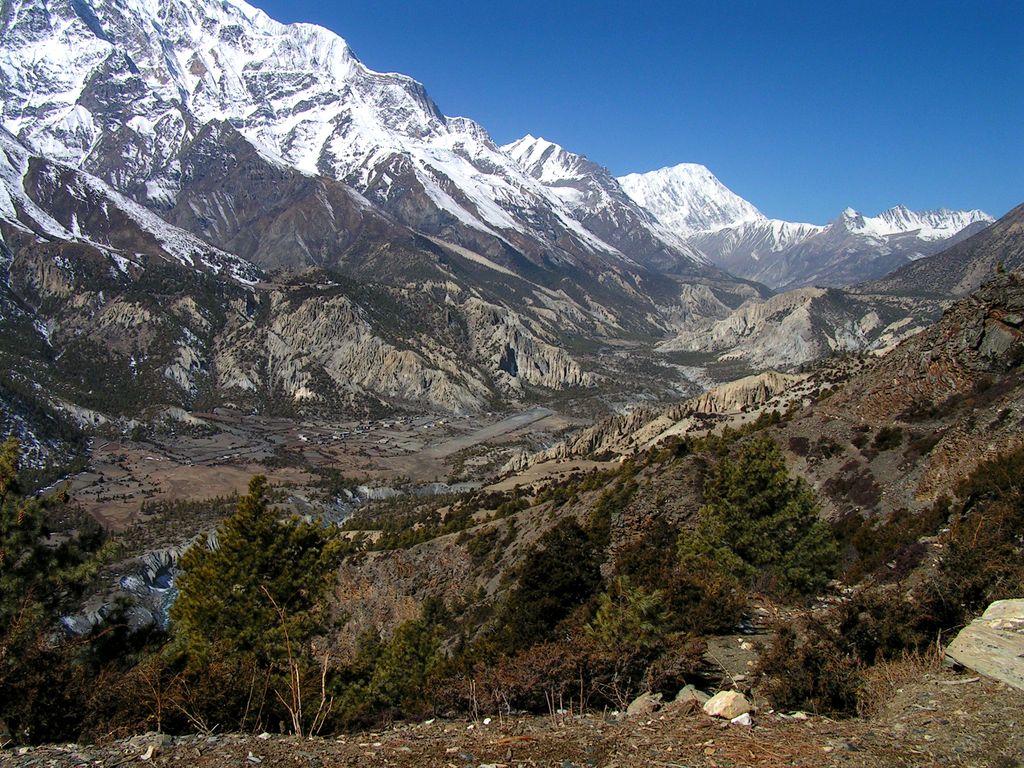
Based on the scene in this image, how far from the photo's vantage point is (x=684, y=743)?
852 centimetres

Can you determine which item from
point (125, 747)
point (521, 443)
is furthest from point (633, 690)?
point (521, 443)

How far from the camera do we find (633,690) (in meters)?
12.1

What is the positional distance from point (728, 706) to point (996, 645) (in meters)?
3.86

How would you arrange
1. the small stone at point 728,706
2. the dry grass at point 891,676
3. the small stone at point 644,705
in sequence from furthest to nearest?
the small stone at point 644,705
the dry grass at point 891,676
the small stone at point 728,706

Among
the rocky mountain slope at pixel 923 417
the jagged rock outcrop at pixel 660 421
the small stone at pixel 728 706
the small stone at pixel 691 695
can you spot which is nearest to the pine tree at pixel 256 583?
the small stone at pixel 691 695

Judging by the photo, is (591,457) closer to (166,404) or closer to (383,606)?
(383,606)

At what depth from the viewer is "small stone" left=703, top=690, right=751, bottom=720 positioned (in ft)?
31.4

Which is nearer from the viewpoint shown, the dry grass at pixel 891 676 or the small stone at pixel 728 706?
the small stone at pixel 728 706

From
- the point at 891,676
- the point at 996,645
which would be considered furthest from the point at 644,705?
the point at 996,645

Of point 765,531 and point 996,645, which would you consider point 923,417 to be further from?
point 996,645

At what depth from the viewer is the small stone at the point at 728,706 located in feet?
31.4

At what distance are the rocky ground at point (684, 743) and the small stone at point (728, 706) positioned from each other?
207 millimetres

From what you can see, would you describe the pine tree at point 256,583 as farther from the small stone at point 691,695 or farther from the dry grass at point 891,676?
the dry grass at point 891,676

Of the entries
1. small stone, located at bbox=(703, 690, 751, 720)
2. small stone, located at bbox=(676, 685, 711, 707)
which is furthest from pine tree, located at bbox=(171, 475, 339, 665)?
small stone, located at bbox=(703, 690, 751, 720)
